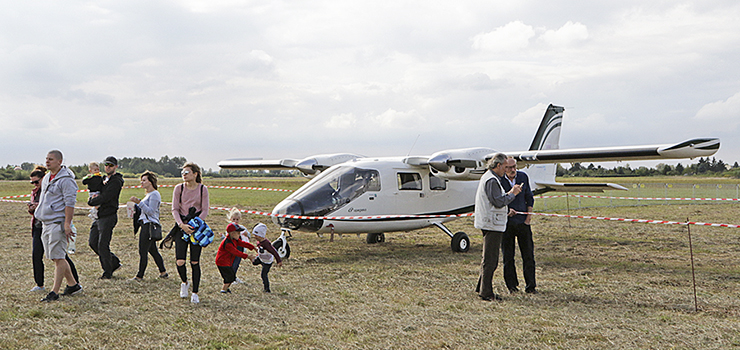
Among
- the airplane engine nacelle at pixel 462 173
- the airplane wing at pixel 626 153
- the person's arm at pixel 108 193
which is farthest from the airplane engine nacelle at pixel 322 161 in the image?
the person's arm at pixel 108 193

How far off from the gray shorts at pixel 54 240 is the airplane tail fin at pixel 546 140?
39.4ft

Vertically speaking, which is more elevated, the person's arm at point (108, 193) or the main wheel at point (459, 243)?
the person's arm at point (108, 193)

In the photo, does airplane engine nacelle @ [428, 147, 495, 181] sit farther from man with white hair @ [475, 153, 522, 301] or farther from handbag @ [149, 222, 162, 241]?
handbag @ [149, 222, 162, 241]

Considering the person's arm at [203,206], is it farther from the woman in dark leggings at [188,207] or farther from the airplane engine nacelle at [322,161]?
the airplane engine nacelle at [322,161]

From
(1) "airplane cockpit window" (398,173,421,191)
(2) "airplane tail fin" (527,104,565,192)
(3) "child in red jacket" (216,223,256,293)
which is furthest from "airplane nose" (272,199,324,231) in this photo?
A: (2) "airplane tail fin" (527,104,565,192)

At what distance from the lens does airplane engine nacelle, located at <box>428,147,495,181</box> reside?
10.8 meters

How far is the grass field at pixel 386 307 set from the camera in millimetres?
4906

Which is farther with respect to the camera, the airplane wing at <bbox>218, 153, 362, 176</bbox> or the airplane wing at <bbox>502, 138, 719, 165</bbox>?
the airplane wing at <bbox>218, 153, 362, 176</bbox>

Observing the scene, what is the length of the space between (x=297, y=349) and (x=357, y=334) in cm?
70

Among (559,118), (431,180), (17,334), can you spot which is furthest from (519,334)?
(559,118)

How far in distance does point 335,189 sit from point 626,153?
18.6 feet

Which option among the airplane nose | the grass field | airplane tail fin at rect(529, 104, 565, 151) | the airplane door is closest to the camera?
the grass field

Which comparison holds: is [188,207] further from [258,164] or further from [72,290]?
[258,164]

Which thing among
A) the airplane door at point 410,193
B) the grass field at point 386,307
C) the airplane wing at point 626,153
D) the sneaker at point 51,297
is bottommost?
the grass field at point 386,307
